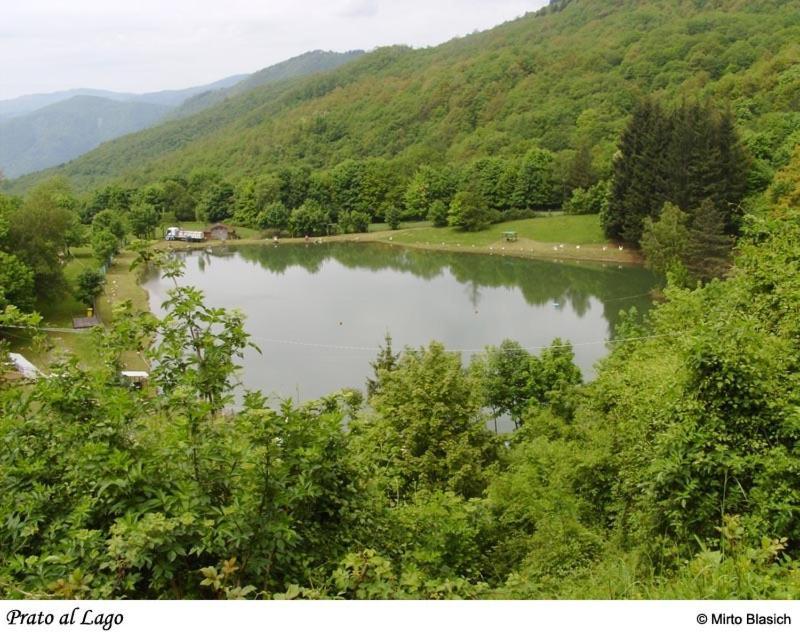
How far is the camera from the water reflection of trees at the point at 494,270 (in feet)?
109

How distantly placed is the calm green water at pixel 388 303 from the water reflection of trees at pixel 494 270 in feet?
0.25

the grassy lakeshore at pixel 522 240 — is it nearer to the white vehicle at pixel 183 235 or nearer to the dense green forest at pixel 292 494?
the white vehicle at pixel 183 235

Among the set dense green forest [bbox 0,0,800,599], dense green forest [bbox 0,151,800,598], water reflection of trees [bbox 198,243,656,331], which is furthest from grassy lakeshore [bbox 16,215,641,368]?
dense green forest [bbox 0,151,800,598]

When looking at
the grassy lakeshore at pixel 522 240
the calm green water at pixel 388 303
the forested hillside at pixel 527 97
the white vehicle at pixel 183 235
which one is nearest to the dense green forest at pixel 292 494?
the calm green water at pixel 388 303

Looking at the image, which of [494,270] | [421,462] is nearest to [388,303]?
[494,270]

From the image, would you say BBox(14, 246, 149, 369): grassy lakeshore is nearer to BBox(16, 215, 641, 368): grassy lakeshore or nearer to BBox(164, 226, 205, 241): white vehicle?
BBox(16, 215, 641, 368): grassy lakeshore

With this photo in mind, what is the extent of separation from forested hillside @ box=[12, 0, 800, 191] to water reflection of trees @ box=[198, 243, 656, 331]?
13.6m

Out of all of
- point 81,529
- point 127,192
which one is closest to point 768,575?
point 81,529

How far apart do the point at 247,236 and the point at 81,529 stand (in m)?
61.0

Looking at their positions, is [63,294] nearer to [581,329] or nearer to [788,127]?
[581,329]

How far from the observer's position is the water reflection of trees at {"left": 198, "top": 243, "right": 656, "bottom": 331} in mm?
33312

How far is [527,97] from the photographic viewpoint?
89562 mm

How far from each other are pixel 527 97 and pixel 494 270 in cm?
5623

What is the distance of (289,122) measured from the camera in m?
109
